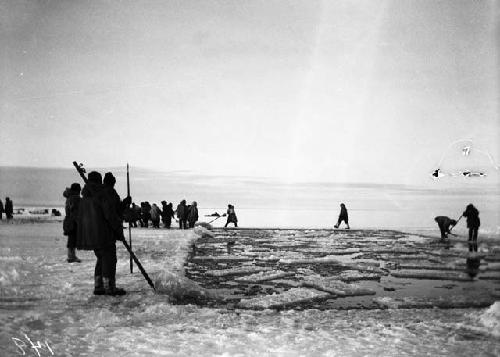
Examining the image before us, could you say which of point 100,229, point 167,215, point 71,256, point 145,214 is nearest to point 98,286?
point 100,229

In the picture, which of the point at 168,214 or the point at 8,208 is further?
the point at 8,208

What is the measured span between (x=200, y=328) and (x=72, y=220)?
6.17 m

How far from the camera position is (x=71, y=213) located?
10062 mm

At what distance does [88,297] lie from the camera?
6.31 meters

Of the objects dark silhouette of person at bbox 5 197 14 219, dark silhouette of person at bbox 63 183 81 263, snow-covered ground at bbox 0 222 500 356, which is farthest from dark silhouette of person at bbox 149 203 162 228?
snow-covered ground at bbox 0 222 500 356

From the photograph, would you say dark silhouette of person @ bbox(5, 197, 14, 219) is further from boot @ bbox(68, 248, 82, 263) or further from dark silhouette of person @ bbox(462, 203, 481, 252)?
dark silhouette of person @ bbox(462, 203, 481, 252)

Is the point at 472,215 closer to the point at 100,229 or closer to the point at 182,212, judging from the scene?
the point at 182,212

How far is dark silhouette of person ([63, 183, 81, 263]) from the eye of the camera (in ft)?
31.8

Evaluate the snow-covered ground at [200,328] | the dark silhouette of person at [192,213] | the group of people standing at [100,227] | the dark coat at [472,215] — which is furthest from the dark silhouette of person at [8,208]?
the dark coat at [472,215]

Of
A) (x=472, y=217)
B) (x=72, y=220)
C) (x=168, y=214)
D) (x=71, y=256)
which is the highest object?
(x=72, y=220)

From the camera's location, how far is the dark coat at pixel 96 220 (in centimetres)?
643

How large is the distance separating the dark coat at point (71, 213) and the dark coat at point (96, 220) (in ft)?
11.4

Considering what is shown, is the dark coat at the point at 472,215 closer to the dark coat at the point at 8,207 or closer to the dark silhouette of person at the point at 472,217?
the dark silhouette of person at the point at 472,217

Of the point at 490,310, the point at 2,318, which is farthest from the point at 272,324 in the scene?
the point at 2,318
